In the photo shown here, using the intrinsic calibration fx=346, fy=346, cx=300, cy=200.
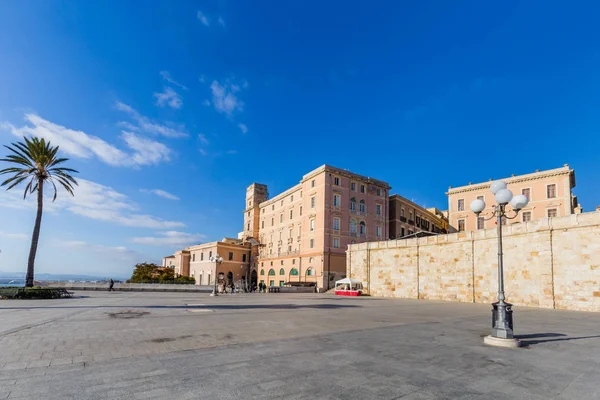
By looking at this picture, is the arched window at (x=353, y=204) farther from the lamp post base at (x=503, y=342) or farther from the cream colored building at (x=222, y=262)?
the lamp post base at (x=503, y=342)

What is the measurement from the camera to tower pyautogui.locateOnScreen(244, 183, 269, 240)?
228ft

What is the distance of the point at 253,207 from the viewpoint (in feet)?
231

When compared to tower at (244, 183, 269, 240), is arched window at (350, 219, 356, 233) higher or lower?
lower

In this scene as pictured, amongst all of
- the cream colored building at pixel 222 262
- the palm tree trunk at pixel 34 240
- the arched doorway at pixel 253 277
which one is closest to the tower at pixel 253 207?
the cream colored building at pixel 222 262

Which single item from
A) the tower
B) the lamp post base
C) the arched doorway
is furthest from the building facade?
the lamp post base

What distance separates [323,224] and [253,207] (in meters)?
26.8

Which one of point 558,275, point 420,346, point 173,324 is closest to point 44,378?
point 173,324

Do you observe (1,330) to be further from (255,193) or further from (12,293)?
(255,193)

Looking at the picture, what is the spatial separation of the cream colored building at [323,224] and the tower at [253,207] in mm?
10165

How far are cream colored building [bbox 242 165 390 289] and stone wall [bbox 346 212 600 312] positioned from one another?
8740mm

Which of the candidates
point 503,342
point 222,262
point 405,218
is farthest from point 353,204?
point 503,342

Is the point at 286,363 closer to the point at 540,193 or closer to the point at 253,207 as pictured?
the point at 540,193

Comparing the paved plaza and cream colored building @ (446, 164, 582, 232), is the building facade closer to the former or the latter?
cream colored building @ (446, 164, 582, 232)

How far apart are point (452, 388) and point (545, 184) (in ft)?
175
